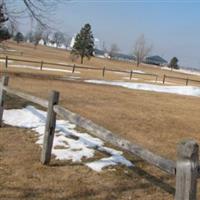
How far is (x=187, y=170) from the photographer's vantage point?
3889 mm

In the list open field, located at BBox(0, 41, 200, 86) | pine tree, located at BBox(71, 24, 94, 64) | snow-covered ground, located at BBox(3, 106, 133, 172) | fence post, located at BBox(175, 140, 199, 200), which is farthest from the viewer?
pine tree, located at BBox(71, 24, 94, 64)

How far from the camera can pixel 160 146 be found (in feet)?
31.0

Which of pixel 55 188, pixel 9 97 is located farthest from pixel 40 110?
pixel 55 188

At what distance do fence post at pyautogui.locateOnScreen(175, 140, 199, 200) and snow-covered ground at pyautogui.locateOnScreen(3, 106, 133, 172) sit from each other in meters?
3.30

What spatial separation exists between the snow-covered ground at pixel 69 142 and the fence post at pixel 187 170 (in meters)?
3.30

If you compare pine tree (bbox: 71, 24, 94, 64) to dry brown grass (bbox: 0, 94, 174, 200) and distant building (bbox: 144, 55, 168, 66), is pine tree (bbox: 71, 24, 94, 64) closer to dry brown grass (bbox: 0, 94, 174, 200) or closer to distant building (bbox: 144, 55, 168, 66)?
distant building (bbox: 144, 55, 168, 66)

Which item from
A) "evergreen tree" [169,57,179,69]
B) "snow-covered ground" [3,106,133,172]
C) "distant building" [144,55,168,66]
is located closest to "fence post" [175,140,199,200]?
"snow-covered ground" [3,106,133,172]

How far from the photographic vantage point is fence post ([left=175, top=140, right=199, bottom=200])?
3832 millimetres

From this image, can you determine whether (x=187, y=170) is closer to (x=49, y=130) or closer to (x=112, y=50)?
(x=49, y=130)

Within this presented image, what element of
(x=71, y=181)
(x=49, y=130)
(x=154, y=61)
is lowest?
(x=154, y=61)

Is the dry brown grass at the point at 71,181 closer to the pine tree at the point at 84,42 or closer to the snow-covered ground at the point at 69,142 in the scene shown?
the snow-covered ground at the point at 69,142

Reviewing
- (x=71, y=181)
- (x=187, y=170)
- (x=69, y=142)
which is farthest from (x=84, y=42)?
(x=187, y=170)

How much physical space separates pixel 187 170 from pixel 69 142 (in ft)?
16.5

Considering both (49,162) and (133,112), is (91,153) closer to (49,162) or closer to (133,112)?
(49,162)
